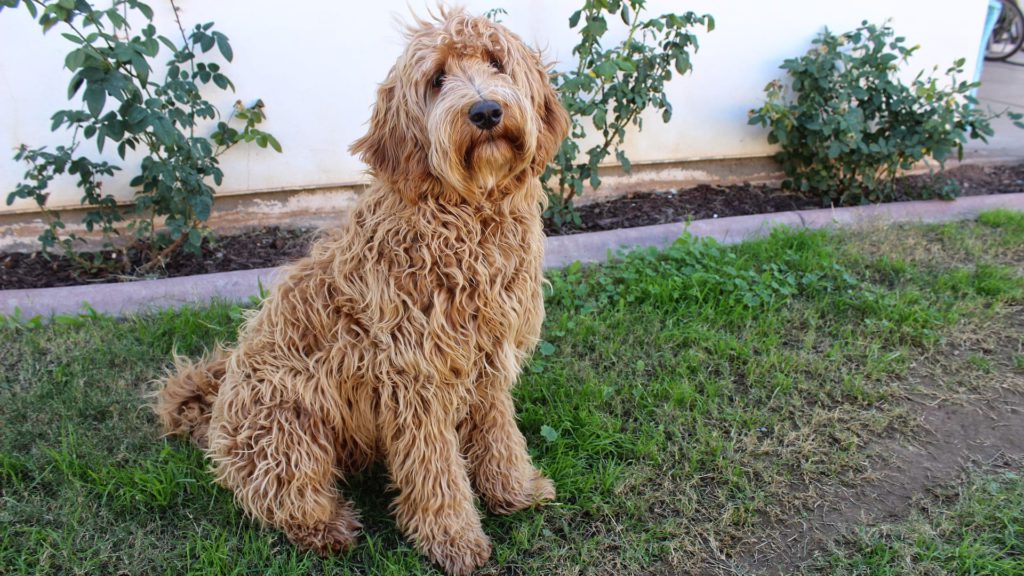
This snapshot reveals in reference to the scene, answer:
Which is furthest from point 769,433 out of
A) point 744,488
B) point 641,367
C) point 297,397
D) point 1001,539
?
point 297,397

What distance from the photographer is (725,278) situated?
374 centimetres

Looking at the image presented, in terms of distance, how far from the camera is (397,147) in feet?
6.64

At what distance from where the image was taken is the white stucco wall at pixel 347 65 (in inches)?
153

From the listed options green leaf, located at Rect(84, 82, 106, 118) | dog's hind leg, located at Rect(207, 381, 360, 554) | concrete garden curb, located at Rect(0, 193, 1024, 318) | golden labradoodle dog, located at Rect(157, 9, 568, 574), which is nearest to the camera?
golden labradoodle dog, located at Rect(157, 9, 568, 574)

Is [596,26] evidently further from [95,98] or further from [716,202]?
Result: [95,98]

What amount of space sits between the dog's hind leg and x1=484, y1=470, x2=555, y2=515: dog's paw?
55 centimetres

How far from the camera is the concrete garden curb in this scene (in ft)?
11.5

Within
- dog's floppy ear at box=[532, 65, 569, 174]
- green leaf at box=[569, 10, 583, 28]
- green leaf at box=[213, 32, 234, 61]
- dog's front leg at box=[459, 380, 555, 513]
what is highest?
green leaf at box=[569, 10, 583, 28]

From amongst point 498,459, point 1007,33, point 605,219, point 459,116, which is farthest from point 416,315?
point 1007,33

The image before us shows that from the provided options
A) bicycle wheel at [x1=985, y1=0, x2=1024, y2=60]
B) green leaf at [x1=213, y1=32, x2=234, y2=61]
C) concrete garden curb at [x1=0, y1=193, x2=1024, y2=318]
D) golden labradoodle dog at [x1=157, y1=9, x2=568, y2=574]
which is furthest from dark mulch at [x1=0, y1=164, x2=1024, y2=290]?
bicycle wheel at [x1=985, y1=0, x2=1024, y2=60]

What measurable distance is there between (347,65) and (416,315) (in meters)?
2.62

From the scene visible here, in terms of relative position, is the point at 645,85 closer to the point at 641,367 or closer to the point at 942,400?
the point at 641,367

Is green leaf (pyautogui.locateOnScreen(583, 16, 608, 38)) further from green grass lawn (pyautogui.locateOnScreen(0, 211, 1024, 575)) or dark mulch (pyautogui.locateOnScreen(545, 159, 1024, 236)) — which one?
green grass lawn (pyautogui.locateOnScreen(0, 211, 1024, 575))

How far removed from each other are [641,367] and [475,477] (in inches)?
40.3
